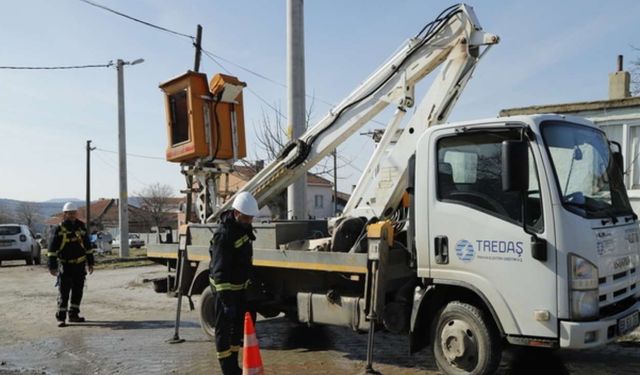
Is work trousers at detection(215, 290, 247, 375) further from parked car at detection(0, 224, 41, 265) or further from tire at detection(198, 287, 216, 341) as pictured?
parked car at detection(0, 224, 41, 265)

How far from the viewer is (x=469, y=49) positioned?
20.1 ft

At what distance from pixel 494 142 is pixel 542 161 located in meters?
0.48

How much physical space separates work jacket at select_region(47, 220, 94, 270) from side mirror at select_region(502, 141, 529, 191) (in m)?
7.11

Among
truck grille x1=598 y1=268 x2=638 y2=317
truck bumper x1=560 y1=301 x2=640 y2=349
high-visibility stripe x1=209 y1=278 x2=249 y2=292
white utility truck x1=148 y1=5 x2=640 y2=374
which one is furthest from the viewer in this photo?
high-visibility stripe x1=209 y1=278 x2=249 y2=292

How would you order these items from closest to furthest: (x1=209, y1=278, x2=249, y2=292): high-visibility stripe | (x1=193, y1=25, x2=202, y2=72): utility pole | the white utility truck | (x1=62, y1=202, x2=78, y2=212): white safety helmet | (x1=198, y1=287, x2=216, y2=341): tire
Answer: the white utility truck
(x1=209, y1=278, x2=249, y2=292): high-visibility stripe
(x1=198, y1=287, x2=216, y2=341): tire
(x1=62, y1=202, x2=78, y2=212): white safety helmet
(x1=193, y1=25, x2=202, y2=72): utility pole

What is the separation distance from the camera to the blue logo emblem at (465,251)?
16.0 ft

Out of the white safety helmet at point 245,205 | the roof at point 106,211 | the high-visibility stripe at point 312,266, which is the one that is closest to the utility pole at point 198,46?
the high-visibility stripe at point 312,266

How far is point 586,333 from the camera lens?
4.32 m

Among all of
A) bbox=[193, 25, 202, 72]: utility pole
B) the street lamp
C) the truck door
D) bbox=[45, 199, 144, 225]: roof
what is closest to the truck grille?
the truck door

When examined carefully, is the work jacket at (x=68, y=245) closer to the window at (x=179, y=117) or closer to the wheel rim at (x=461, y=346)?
the window at (x=179, y=117)

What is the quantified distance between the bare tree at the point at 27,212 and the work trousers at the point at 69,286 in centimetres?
8975

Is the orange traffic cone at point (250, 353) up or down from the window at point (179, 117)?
down

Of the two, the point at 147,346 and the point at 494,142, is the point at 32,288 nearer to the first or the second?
the point at 147,346

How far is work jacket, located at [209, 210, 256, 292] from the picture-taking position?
5273 mm
